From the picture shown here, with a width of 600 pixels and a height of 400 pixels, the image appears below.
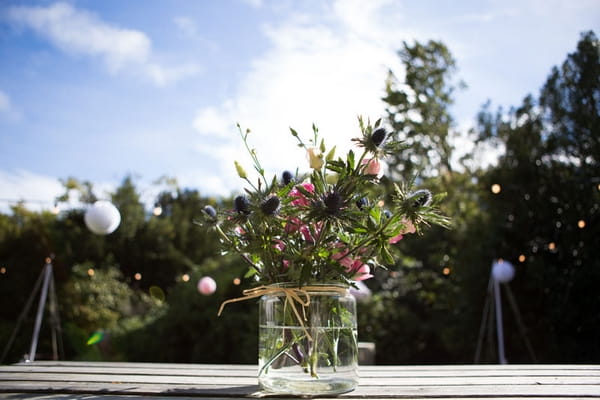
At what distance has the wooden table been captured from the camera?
3.87 ft

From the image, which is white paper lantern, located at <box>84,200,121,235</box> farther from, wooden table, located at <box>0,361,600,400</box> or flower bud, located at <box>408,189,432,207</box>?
flower bud, located at <box>408,189,432,207</box>

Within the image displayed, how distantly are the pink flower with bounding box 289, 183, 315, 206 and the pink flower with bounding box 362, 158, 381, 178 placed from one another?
0.14 meters

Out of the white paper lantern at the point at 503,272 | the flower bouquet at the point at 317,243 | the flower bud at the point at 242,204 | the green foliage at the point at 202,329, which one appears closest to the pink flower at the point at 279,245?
the flower bouquet at the point at 317,243

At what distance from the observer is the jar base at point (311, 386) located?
1176 millimetres

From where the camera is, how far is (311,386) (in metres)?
1.17

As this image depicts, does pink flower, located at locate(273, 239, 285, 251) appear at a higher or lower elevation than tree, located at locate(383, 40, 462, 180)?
lower

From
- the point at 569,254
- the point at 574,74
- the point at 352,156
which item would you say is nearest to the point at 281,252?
the point at 352,156

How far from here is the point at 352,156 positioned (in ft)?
3.89

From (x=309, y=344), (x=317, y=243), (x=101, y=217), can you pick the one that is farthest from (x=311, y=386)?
(x=101, y=217)

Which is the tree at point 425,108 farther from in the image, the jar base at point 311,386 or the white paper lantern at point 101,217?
the jar base at point 311,386

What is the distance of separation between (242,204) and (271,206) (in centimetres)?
10

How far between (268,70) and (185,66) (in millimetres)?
999

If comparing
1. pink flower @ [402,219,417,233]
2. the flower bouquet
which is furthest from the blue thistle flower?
pink flower @ [402,219,417,233]

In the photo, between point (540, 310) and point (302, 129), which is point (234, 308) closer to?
point (540, 310)
